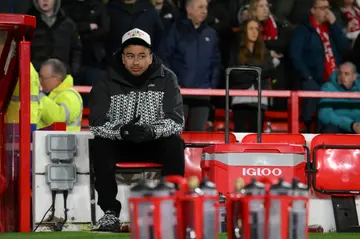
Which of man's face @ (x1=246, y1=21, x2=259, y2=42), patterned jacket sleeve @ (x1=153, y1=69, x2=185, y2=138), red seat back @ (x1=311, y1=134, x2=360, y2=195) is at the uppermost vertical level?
man's face @ (x1=246, y1=21, x2=259, y2=42)

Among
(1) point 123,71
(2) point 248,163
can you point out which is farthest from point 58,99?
(2) point 248,163

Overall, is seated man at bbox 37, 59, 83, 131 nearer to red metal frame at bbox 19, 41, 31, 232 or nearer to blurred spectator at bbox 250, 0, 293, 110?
red metal frame at bbox 19, 41, 31, 232

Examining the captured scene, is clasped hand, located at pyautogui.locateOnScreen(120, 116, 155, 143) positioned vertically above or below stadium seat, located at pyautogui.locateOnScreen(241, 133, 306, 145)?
above

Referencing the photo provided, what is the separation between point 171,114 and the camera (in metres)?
9.16

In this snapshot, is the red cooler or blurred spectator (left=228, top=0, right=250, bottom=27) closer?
the red cooler

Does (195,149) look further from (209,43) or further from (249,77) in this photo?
(209,43)

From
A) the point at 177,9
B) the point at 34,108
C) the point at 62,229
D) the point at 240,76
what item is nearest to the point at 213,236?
the point at 62,229

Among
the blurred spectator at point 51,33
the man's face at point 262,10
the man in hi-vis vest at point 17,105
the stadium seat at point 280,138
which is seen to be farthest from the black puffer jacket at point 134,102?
the man's face at point 262,10

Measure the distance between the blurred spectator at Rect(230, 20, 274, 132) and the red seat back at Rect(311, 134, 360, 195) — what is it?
111 inches

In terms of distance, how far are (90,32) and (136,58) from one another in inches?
160

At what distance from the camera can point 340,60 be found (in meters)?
14.4

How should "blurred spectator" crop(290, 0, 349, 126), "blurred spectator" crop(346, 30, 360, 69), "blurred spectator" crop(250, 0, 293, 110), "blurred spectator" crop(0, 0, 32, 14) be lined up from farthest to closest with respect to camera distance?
"blurred spectator" crop(346, 30, 360, 69), "blurred spectator" crop(290, 0, 349, 126), "blurred spectator" crop(250, 0, 293, 110), "blurred spectator" crop(0, 0, 32, 14)

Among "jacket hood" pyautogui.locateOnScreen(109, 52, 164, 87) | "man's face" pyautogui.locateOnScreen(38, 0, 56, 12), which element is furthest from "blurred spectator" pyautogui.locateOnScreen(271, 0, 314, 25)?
"jacket hood" pyautogui.locateOnScreen(109, 52, 164, 87)

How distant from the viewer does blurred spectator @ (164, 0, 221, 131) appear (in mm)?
12969
